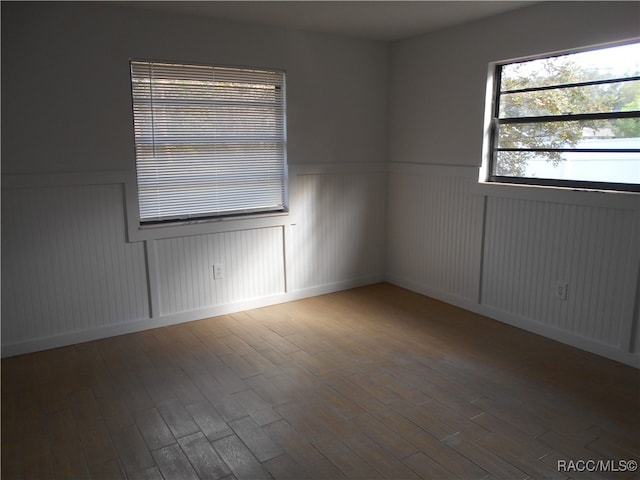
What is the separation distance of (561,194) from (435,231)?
1.26 metres

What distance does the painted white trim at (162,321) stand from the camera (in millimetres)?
3441

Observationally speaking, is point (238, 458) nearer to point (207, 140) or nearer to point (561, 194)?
point (207, 140)

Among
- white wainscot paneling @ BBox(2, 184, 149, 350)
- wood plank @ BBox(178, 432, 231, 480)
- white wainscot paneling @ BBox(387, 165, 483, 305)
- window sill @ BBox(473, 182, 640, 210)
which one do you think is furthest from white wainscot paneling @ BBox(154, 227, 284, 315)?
window sill @ BBox(473, 182, 640, 210)

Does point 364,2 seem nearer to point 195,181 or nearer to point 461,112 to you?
point 461,112

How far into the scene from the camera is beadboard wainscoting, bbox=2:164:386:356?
3.35 m

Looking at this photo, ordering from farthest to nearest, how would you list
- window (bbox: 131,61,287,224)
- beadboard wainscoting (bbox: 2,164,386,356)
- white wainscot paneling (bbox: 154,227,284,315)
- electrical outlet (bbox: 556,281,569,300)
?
white wainscot paneling (bbox: 154,227,284,315)
window (bbox: 131,61,287,224)
electrical outlet (bbox: 556,281,569,300)
beadboard wainscoting (bbox: 2,164,386,356)

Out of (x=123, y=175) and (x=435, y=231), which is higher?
(x=123, y=175)

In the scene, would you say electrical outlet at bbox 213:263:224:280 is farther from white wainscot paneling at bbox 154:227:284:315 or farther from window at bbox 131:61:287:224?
window at bbox 131:61:287:224

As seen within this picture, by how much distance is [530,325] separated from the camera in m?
3.76

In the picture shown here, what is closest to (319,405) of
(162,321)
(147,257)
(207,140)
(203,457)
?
(203,457)

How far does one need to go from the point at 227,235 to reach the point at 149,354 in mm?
1146

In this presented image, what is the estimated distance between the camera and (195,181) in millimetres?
3938

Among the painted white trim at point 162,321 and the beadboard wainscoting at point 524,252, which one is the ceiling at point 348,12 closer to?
the beadboard wainscoting at point 524,252

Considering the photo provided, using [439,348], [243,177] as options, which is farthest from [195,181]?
[439,348]
